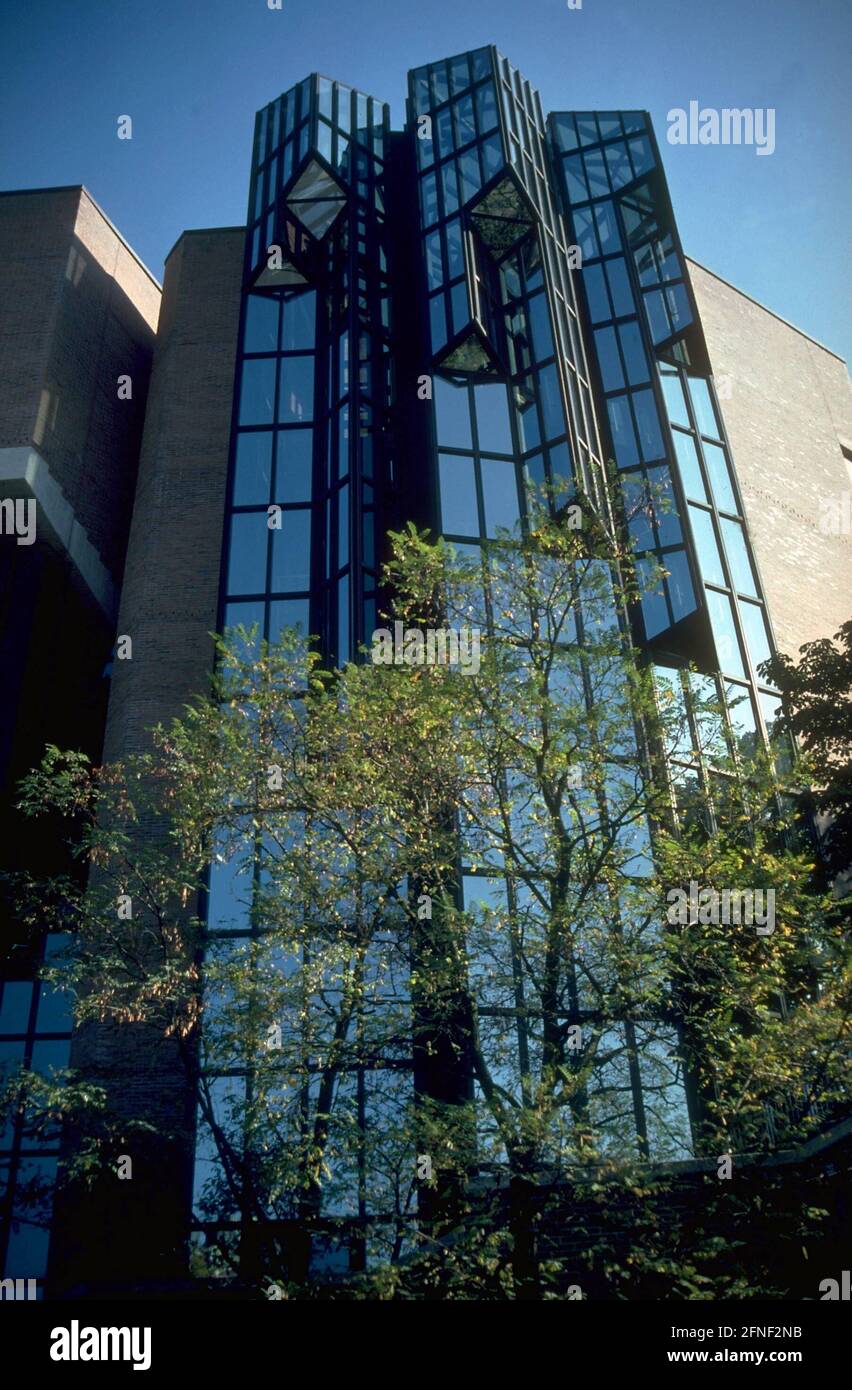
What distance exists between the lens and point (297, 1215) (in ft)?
40.0

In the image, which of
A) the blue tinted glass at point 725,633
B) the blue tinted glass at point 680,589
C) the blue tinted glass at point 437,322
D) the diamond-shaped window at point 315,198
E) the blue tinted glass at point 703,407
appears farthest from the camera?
the blue tinted glass at point 703,407

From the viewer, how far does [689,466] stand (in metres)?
26.3

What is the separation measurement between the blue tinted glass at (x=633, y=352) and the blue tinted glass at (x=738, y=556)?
14.1ft

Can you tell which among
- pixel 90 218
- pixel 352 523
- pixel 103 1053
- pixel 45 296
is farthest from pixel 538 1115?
pixel 90 218

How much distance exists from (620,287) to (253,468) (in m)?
11.0

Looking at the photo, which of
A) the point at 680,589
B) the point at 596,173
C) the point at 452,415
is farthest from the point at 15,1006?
the point at 596,173

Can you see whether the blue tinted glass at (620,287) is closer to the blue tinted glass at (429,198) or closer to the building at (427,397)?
the building at (427,397)

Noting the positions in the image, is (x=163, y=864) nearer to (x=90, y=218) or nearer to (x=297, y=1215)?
(x=297, y=1215)

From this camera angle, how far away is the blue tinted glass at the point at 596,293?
27.1m

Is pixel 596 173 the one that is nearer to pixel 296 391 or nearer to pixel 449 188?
pixel 449 188

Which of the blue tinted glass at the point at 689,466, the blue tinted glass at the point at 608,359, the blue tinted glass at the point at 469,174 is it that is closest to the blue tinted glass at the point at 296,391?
the blue tinted glass at the point at 469,174

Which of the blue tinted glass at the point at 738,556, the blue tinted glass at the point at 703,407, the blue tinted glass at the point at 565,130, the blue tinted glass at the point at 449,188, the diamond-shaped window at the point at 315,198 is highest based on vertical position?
the blue tinted glass at the point at 565,130

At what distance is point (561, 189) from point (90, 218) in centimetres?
1378

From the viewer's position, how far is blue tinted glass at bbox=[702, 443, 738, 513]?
88.0 feet
